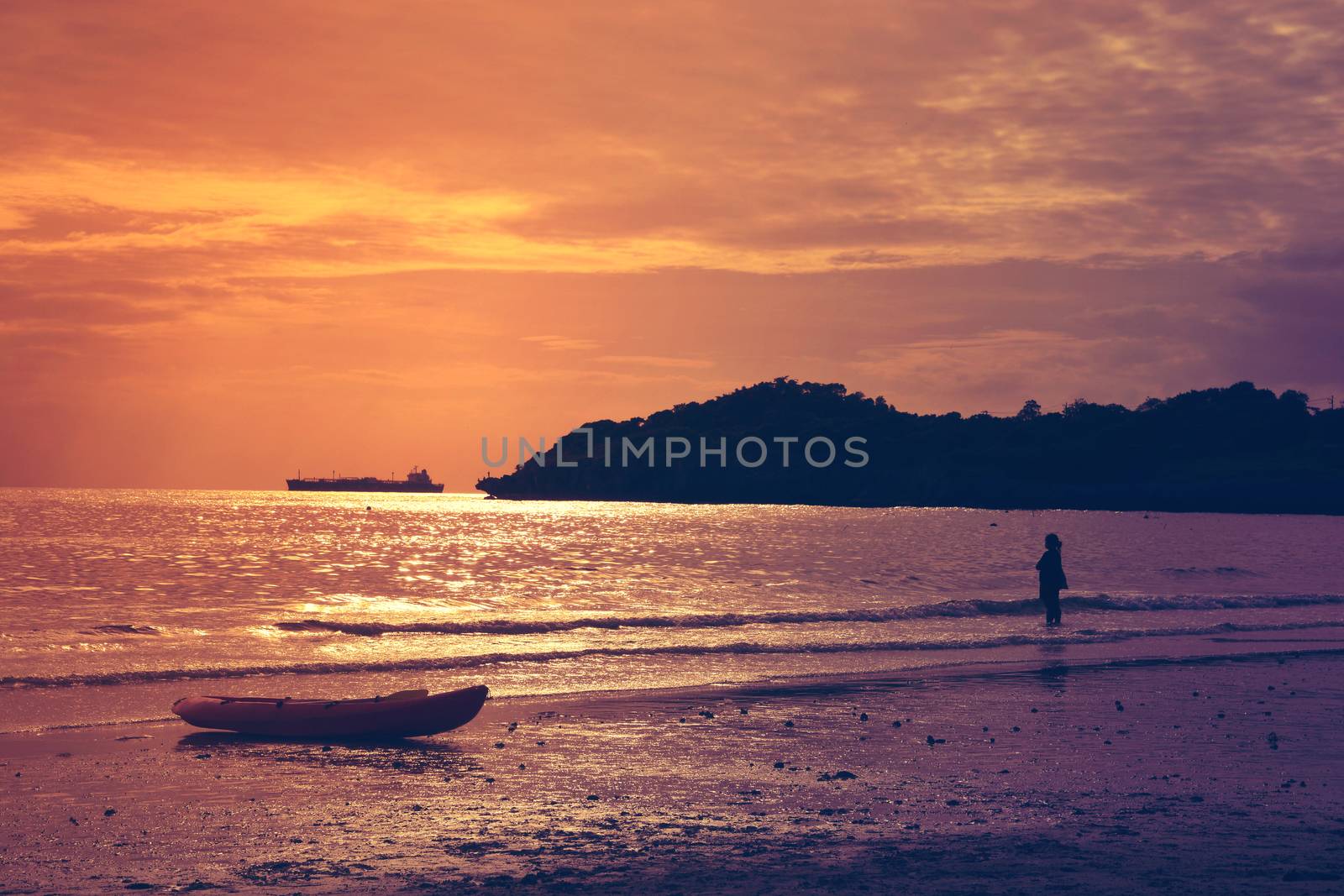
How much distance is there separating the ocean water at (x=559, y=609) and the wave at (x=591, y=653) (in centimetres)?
10

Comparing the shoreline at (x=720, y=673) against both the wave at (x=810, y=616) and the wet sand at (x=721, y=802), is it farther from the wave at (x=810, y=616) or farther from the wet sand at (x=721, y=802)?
the wave at (x=810, y=616)

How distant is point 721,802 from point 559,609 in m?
30.1

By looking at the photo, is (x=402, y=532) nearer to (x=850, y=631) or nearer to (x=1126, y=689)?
(x=850, y=631)

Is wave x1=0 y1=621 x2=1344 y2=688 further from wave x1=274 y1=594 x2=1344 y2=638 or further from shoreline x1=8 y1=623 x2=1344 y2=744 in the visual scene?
wave x1=274 y1=594 x2=1344 y2=638

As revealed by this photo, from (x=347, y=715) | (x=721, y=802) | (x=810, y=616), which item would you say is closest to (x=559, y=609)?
(x=810, y=616)

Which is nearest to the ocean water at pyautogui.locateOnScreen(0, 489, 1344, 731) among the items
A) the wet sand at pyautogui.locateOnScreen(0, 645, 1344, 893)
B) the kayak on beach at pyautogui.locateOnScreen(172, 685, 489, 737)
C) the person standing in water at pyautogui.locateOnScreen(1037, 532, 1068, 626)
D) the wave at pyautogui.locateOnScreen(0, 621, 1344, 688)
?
the wave at pyautogui.locateOnScreen(0, 621, 1344, 688)

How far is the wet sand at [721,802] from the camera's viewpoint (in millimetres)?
9633

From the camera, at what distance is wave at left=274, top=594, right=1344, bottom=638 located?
35.0 meters

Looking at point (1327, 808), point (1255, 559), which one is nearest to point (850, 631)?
point (1327, 808)

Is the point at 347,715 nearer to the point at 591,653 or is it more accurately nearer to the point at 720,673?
the point at 720,673

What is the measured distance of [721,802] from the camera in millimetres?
12469

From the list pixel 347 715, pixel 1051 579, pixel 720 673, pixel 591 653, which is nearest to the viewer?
pixel 347 715

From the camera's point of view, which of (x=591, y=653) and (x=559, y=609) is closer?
(x=591, y=653)

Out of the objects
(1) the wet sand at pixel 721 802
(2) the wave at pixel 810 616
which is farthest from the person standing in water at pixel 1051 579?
(1) the wet sand at pixel 721 802
